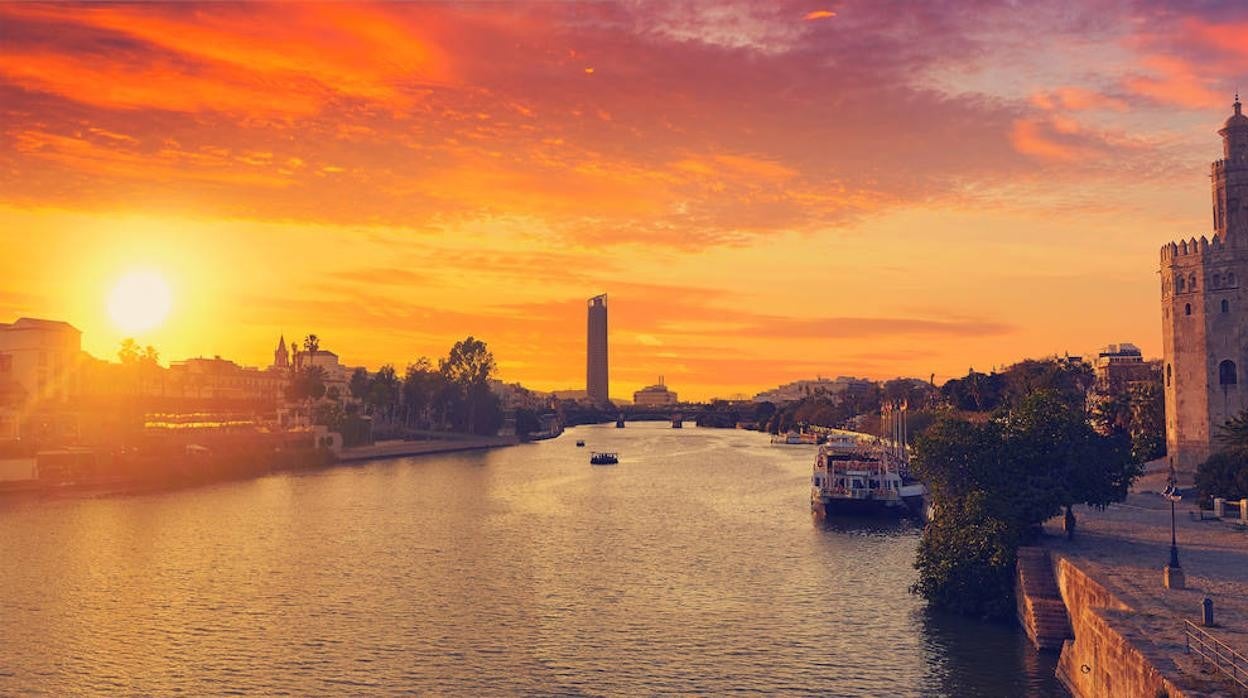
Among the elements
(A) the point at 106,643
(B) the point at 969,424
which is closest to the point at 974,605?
(B) the point at 969,424

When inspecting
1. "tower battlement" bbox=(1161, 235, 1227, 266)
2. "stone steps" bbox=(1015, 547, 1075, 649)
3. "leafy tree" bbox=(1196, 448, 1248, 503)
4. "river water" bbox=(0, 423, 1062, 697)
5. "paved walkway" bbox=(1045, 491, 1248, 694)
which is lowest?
"river water" bbox=(0, 423, 1062, 697)

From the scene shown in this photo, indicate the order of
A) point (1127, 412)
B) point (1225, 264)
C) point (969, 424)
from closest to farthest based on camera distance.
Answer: point (969, 424)
point (1225, 264)
point (1127, 412)

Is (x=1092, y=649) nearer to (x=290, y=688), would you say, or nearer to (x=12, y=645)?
(x=290, y=688)

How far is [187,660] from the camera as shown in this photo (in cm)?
4475

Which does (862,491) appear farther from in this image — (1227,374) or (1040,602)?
(1040,602)

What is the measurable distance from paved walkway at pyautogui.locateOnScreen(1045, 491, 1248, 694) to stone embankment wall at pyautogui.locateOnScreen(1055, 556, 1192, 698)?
1.86 ft

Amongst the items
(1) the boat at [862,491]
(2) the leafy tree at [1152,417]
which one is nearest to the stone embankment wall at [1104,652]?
(1) the boat at [862,491]

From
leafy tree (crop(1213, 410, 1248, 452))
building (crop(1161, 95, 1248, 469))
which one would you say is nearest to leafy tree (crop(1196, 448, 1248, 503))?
leafy tree (crop(1213, 410, 1248, 452))

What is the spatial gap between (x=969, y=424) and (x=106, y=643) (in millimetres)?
48800

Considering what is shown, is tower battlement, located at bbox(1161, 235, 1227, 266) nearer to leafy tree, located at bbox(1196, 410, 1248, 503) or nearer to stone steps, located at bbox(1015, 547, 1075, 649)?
leafy tree, located at bbox(1196, 410, 1248, 503)

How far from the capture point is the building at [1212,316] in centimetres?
8288

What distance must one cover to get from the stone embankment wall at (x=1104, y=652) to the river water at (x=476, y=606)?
6.65ft

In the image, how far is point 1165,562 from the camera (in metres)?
46.1

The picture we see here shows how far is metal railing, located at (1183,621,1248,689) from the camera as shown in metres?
25.8
